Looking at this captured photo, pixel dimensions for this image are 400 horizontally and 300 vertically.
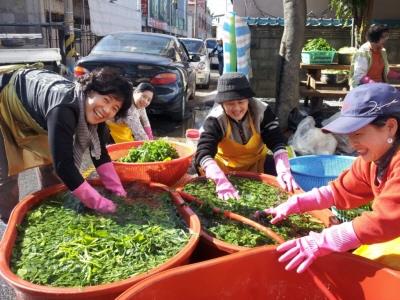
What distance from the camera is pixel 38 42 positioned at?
13.9 m

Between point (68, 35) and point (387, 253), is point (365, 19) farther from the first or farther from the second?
point (68, 35)

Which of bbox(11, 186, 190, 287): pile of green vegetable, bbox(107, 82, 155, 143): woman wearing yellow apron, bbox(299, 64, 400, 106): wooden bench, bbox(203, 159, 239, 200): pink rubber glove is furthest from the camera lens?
bbox(299, 64, 400, 106): wooden bench

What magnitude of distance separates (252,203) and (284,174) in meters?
0.39

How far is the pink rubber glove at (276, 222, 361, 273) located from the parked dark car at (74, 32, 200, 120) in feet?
16.2

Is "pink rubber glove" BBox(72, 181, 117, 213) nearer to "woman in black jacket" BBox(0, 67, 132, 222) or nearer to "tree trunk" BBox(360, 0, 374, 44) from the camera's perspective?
"woman in black jacket" BBox(0, 67, 132, 222)

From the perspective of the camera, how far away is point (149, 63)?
6.21 m

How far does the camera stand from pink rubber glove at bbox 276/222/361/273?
1563 millimetres

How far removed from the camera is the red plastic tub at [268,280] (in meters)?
1.49

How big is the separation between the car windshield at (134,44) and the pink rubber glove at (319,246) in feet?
19.0

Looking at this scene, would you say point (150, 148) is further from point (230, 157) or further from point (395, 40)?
point (395, 40)

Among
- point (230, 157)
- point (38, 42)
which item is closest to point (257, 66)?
point (230, 157)

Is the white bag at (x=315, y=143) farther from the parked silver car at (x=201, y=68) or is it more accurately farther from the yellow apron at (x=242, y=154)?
the parked silver car at (x=201, y=68)

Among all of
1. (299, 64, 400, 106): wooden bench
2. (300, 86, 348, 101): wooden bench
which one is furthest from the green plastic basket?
(300, 86, 348, 101): wooden bench

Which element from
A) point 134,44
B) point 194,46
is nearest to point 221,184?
point 134,44
